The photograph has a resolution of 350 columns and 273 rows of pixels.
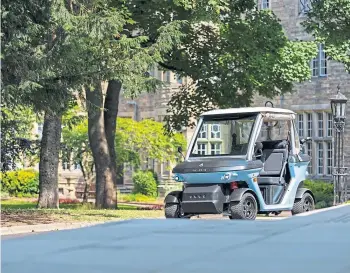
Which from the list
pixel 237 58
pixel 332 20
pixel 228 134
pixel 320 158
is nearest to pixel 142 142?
pixel 320 158

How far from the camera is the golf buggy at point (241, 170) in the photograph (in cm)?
1739

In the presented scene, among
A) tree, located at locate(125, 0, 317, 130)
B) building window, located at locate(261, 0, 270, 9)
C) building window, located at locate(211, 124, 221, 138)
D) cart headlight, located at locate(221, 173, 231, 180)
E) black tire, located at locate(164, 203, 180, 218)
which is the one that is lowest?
black tire, located at locate(164, 203, 180, 218)

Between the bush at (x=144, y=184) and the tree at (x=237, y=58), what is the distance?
43.9 feet

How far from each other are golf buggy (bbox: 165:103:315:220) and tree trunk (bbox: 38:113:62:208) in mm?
6853

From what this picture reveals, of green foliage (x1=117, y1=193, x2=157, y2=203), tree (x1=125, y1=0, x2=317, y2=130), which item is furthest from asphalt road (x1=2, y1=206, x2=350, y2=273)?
green foliage (x1=117, y1=193, x2=157, y2=203)

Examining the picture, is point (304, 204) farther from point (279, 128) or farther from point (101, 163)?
point (101, 163)

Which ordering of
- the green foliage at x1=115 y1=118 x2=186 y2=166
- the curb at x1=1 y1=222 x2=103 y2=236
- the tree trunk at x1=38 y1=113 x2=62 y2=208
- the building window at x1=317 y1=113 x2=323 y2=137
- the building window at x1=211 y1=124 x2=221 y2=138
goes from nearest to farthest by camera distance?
the curb at x1=1 y1=222 x2=103 y2=236, the building window at x1=211 y1=124 x2=221 y2=138, the tree trunk at x1=38 y1=113 x2=62 y2=208, the green foliage at x1=115 y1=118 x2=186 y2=166, the building window at x1=317 y1=113 x2=323 y2=137

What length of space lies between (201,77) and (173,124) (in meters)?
3.32

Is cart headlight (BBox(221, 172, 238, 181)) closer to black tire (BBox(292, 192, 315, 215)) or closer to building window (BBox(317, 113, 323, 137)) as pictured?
black tire (BBox(292, 192, 315, 215))

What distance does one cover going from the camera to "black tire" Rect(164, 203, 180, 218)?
17906 millimetres

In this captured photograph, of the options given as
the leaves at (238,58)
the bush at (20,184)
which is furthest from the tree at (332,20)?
the bush at (20,184)

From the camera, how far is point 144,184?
42.1 m

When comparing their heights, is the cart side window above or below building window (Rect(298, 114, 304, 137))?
below

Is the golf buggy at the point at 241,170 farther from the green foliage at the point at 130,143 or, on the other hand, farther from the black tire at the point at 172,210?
the green foliage at the point at 130,143
